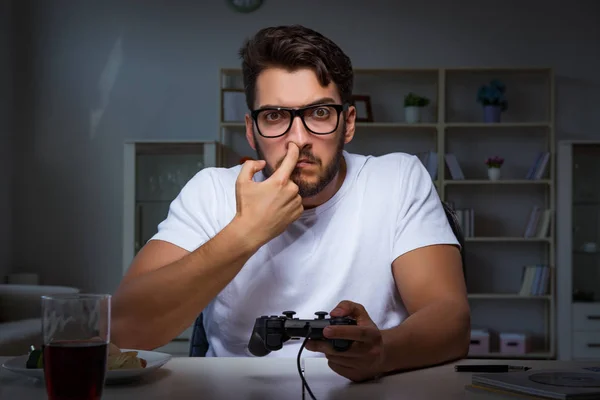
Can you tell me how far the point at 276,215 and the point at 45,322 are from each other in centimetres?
69

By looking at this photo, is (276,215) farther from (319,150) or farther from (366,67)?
(366,67)

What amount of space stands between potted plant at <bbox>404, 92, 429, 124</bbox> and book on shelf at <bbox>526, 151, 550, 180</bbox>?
81cm

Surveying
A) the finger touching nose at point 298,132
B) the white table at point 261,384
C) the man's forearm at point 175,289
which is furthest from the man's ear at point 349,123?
the white table at point 261,384

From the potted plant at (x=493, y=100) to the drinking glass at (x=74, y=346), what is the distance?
4522 mm

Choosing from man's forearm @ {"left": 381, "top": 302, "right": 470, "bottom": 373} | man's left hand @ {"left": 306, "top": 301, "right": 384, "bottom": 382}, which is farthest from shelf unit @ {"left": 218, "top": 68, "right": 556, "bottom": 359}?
man's left hand @ {"left": 306, "top": 301, "right": 384, "bottom": 382}

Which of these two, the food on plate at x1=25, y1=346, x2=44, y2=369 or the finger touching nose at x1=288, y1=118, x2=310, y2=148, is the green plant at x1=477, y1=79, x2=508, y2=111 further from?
the food on plate at x1=25, y1=346, x2=44, y2=369

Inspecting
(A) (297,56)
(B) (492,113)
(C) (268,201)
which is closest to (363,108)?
(B) (492,113)

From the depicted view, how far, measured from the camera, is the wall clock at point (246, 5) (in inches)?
209

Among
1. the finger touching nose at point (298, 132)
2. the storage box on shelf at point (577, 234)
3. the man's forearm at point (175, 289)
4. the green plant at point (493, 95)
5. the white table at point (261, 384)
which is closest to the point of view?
the white table at point (261, 384)

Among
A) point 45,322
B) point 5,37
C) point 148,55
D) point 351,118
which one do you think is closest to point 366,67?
point 148,55

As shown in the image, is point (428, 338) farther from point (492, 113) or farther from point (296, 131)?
point (492, 113)

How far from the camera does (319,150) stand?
5.18 feet

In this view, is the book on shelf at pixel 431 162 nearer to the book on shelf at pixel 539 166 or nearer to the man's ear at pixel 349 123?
the book on shelf at pixel 539 166

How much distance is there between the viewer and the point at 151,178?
5016mm
